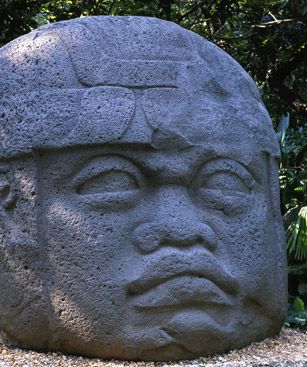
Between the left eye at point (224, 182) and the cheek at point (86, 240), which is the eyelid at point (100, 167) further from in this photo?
the left eye at point (224, 182)

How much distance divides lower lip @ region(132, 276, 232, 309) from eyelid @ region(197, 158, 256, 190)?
20.6 inches

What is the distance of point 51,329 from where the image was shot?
319cm

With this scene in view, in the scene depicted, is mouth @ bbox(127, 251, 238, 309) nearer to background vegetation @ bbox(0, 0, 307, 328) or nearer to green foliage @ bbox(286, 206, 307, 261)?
green foliage @ bbox(286, 206, 307, 261)

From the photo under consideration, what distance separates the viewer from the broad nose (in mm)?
3133

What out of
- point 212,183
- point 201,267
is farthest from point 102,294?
point 212,183

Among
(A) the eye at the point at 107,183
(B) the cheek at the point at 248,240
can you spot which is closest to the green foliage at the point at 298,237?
(B) the cheek at the point at 248,240

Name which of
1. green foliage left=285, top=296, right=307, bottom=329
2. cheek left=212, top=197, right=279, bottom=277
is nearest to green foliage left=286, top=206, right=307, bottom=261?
green foliage left=285, top=296, right=307, bottom=329

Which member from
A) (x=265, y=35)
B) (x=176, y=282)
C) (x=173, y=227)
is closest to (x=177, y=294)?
(x=176, y=282)

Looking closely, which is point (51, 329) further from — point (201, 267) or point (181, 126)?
point (181, 126)

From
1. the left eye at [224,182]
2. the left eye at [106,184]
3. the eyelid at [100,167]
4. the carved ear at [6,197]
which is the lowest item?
the carved ear at [6,197]

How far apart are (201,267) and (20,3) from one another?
4481mm

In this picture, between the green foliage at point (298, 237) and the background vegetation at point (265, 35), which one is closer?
the green foliage at point (298, 237)

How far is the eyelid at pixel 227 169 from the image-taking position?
3328 millimetres

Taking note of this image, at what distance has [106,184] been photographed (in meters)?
3.19
